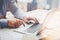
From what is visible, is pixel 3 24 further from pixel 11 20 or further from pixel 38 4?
pixel 38 4

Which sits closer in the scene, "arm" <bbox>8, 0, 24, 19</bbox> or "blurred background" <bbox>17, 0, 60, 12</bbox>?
"blurred background" <bbox>17, 0, 60, 12</bbox>

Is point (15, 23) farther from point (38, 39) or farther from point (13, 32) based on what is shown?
point (38, 39)

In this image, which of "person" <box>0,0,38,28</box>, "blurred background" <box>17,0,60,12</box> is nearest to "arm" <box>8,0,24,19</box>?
"person" <box>0,0,38,28</box>

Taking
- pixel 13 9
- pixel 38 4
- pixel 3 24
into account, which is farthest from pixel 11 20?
pixel 38 4

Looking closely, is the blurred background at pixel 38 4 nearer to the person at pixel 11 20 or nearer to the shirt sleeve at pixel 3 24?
the person at pixel 11 20

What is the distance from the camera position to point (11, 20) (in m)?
1.06

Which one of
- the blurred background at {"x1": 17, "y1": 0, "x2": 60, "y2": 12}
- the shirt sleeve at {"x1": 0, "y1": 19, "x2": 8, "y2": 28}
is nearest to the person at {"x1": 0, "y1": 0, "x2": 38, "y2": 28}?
the shirt sleeve at {"x1": 0, "y1": 19, "x2": 8, "y2": 28}

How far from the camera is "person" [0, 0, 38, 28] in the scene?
3.41ft

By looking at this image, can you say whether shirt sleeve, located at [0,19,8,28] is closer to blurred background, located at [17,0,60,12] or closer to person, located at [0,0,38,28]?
person, located at [0,0,38,28]

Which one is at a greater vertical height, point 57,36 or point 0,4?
point 0,4

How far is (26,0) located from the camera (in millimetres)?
2562

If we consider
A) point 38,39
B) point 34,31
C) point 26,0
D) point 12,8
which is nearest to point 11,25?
point 34,31

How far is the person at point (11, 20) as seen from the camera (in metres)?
1.04

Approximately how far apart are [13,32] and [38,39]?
212mm
